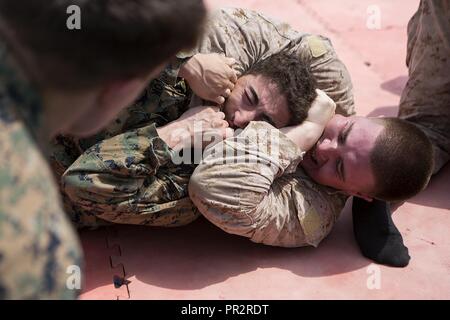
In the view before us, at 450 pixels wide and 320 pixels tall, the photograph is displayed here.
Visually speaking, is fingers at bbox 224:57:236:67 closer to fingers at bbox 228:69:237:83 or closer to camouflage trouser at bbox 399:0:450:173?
fingers at bbox 228:69:237:83

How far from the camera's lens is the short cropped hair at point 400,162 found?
2795 mm

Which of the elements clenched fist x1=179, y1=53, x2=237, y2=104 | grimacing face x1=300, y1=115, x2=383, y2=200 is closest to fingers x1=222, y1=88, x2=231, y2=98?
clenched fist x1=179, y1=53, x2=237, y2=104

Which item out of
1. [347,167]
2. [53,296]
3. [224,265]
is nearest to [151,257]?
[224,265]

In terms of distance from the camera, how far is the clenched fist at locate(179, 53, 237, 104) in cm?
279

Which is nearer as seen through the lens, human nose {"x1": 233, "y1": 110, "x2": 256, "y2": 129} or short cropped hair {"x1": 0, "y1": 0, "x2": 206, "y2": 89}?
short cropped hair {"x1": 0, "y1": 0, "x2": 206, "y2": 89}

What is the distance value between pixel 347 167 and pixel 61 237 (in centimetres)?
187

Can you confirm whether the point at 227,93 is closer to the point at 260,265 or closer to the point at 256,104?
the point at 256,104

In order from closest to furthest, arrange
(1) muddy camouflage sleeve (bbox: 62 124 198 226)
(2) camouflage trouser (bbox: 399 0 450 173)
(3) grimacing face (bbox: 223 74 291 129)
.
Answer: (1) muddy camouflage sleeve (bbox: 62 124 198 226), (3) grimacing face (bbox: 223 74 291 129), (2) camouflage trouser (bbox: 399 0 450 173)

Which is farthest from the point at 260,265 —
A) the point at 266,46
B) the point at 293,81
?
the point at 266,46

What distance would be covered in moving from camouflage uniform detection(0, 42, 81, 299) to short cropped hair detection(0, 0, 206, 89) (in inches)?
2.0

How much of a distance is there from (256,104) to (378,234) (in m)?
0.78

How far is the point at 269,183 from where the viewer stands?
2.71m

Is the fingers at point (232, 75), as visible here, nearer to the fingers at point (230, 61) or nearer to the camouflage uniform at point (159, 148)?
the fingers at point (230, 61)
